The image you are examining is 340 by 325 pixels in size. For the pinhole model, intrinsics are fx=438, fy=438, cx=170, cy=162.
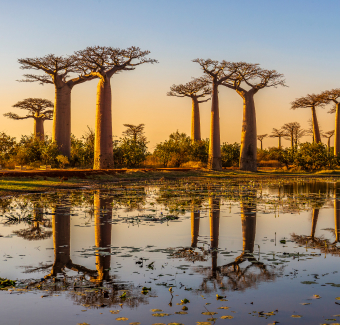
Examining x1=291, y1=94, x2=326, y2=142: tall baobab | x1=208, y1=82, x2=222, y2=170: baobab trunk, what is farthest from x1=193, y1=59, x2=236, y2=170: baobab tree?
x1=291, y1=94, x2=326, y2=142: tall baobab

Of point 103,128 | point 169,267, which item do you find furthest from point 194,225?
point 103,128

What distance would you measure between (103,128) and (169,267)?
22431 mm

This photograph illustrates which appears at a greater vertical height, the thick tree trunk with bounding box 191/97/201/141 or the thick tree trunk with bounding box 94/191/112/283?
the thick tree trunk with bounding box 191/97/201/141

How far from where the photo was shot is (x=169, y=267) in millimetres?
4879

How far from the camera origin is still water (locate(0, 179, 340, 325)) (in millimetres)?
3535

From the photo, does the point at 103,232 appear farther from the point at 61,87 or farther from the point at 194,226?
the point at 61,87

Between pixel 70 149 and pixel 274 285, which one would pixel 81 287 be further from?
pixel 70 149

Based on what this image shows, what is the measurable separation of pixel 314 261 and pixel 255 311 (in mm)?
1880

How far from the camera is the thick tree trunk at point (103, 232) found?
4.74 m

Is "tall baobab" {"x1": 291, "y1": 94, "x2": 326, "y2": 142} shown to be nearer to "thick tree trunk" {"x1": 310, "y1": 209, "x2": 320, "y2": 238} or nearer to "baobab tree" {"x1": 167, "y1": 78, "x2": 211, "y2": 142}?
"baobab tree" {"x1": 167, "y1": 78, "x2": 211, "y2": 142}

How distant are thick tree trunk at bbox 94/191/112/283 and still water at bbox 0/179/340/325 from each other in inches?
0.7

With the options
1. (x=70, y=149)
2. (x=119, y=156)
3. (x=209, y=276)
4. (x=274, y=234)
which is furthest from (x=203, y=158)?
(x=209, y=276)

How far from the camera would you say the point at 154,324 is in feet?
10.9

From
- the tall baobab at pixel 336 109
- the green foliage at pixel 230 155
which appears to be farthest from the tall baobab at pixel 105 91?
the tall baobab at pixel 336 109
